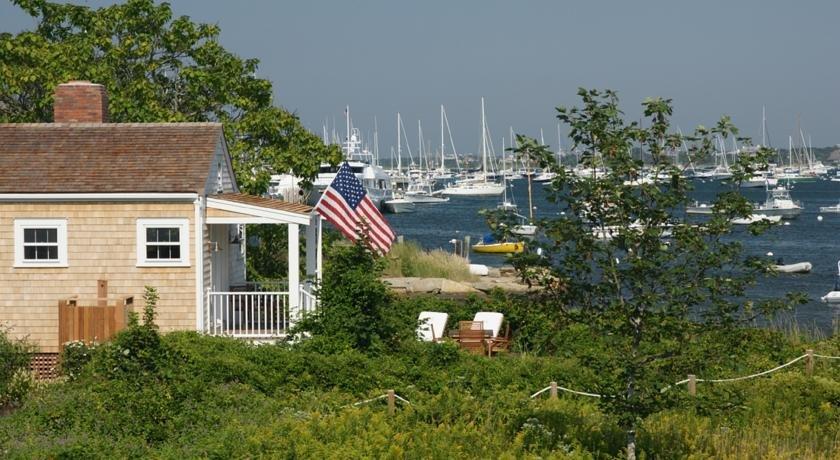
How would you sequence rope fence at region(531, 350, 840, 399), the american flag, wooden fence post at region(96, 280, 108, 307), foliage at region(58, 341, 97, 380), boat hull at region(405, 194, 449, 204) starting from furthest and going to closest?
1. boat hull at region(405, 194, 449, 204)
2. the american flag
3. wooden fence post at region(96, 280, 108, 307)
4. foliage at region(58, 341, 97, 380)
5. rope fence at region(531, 350, 840, 399)

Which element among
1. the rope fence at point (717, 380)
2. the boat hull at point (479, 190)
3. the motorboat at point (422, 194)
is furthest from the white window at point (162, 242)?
the boat hull at point (479, 190)

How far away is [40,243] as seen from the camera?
72.6 ft

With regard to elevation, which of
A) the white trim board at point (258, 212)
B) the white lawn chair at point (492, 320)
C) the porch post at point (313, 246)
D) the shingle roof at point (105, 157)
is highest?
the shingle roof at point (105, 157)

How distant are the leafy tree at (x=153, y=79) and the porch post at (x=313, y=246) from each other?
6.57 meters

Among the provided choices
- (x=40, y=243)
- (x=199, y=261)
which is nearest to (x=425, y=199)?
(x=199, y=261)

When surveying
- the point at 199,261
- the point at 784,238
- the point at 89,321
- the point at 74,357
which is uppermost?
the point at 199,261

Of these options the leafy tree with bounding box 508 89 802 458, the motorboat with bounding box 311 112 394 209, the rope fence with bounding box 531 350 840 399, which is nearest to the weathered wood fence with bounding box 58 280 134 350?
the rope fence with bounding box 531 350 840 399

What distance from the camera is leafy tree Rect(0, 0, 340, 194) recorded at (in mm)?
31781

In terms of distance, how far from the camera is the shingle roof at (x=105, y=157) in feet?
72.1

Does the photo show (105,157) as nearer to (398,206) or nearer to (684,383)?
(684,383)

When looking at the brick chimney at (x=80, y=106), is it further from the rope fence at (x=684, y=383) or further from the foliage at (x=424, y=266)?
the foliage at (x=424, y=266)

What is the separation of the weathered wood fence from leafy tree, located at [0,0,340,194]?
33.6 feet

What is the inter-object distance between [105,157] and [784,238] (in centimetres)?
6862

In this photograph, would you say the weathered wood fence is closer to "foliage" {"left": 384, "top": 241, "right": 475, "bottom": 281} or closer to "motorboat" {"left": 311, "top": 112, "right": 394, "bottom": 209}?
"foliage" {"left": 384, "top": 241, "right": 475, "bottom": 281}
